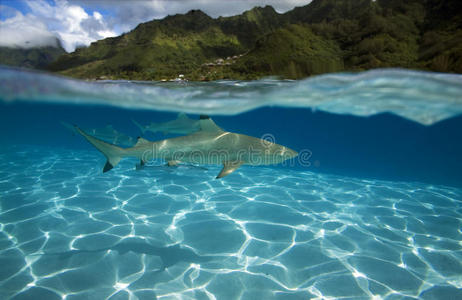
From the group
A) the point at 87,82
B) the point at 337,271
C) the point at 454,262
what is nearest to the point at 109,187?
the point at 87,82

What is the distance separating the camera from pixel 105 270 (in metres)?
4.55

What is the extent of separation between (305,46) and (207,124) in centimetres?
776

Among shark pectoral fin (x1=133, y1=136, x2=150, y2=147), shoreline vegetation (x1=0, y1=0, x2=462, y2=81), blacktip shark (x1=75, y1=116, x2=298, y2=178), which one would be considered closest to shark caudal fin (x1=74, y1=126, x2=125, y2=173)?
blacktip shark (x1=75, y1=116, x2=298, y2=178)

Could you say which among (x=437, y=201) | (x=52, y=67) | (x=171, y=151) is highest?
(x=52, y=67)

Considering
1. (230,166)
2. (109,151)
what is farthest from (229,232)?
(109,151)

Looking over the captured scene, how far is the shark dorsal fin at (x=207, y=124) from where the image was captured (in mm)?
5270

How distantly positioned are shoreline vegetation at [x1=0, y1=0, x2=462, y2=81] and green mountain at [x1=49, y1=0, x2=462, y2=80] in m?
0.04

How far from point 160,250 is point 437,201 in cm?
1127

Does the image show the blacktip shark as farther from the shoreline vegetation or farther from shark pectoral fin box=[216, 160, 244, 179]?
the shoreline vegetation

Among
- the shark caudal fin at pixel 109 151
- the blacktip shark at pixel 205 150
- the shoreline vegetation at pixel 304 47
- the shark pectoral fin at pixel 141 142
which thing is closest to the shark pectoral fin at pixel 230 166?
the blacktip shark at pixel 205 150

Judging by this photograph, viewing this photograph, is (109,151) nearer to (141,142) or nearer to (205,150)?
(141,142)

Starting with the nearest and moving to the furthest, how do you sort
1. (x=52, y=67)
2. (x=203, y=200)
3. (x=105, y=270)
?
(x=105, y=270) < (x=203, y=200) < (x=52, y=67)

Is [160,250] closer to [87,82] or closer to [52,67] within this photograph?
[87,82]

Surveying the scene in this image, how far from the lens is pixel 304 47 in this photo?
10531mm
